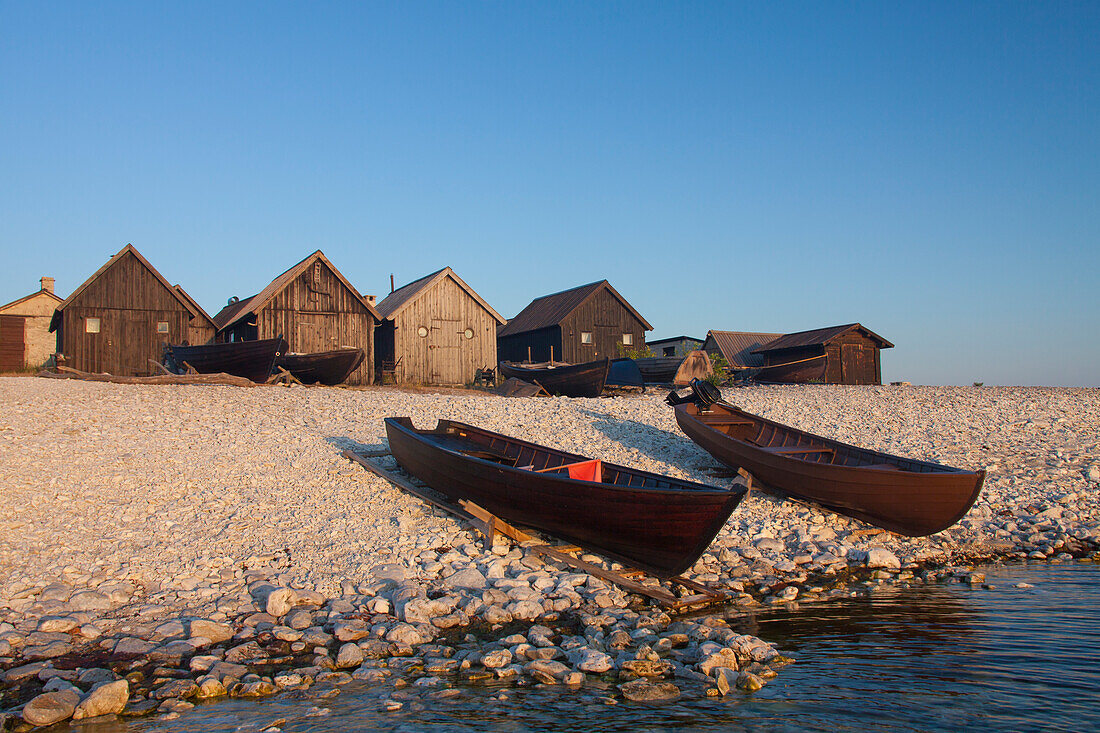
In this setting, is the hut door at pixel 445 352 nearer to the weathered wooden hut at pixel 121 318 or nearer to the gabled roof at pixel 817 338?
the weathered wooden hut at pixel 121 318

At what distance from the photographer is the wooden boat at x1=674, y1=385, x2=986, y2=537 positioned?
31.1 feet

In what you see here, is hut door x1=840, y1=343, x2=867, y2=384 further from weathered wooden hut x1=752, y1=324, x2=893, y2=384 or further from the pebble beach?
the pebble beach

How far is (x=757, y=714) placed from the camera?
4914mm

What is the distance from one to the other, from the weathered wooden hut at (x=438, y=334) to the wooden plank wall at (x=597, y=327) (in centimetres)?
507

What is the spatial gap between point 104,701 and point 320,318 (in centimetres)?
2316

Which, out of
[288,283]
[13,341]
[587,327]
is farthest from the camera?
[13,341]

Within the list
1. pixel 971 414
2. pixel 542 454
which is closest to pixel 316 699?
pixel 542 454

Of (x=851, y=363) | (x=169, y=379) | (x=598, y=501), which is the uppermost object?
(x=851, y=363)

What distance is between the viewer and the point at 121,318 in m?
26.6

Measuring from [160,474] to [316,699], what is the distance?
7.75 metres

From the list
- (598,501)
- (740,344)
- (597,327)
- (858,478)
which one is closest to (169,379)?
(598,501)

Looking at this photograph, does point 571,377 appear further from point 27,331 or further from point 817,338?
point 27,331


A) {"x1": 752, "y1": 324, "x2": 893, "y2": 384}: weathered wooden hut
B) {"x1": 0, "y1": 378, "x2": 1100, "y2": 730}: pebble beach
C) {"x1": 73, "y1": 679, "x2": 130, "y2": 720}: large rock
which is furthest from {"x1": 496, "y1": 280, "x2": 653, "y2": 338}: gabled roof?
{"x1": 73, "y1": 679, "x2": 130, "y2": 720}: large rock

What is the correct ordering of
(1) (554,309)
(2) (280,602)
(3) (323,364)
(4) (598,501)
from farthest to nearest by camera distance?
1. (1) (554,309)
2. (3) (323,364)
3. (4) (598,501)
4. (2) (280,602)
